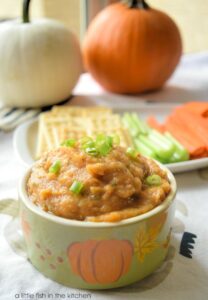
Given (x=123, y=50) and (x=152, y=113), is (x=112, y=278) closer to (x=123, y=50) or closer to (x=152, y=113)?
(x=152, y=113)

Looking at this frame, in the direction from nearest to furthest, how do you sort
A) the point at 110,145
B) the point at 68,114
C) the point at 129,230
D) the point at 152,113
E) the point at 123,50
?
the point at 129,230 → the point at 110,145 → the point at 68,114 → the point at 152,113 → the point at 123,50

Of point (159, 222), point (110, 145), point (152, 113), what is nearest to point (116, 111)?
point (152, 113)

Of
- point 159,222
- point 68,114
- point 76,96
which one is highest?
point 159,222

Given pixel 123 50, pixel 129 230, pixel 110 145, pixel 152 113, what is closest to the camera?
pixel 129 230

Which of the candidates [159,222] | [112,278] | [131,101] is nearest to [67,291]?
[112,278]

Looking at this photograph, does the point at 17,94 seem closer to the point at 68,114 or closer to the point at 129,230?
the point at 68,114

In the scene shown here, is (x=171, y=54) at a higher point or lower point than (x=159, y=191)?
lower

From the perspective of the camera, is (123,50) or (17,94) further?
(123,50)

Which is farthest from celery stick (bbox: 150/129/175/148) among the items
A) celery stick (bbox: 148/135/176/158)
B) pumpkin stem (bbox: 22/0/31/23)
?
pumpkin stem (bbox: 22/0/31/23)
